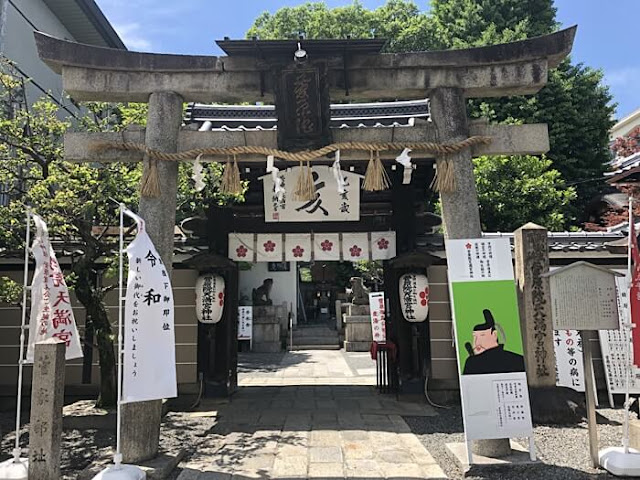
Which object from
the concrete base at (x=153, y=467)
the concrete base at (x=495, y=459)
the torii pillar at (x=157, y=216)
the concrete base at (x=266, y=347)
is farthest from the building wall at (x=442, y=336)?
the concrete base at (x=266, y=347)

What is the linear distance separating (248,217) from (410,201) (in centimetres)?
350

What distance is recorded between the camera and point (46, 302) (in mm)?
5410

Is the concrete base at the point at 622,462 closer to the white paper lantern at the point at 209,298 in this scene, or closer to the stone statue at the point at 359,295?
the white paper lantern at the point at 209,298

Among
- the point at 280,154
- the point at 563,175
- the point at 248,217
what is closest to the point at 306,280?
the point at 563,175

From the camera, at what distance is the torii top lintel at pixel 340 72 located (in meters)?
5.82

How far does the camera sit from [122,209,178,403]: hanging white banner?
15.9 ft

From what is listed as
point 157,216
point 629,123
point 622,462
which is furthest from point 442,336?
point 629,123

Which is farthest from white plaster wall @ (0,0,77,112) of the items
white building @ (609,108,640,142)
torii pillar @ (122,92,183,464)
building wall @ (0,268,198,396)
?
white building @ (609,108,640,142)

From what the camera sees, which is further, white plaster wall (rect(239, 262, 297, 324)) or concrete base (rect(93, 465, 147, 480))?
white plaster wall (rect(239, 262, 297, 324))

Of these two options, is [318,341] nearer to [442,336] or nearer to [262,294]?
[262,294]

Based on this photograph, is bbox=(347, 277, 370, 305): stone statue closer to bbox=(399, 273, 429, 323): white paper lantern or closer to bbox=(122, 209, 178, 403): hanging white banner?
bbox=(399, 273, 429, 323): white paper lantern

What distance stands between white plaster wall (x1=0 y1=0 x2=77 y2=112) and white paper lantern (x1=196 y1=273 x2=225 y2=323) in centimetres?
789

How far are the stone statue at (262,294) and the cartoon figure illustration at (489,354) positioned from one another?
18548 mm

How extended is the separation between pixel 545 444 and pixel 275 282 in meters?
20.9
